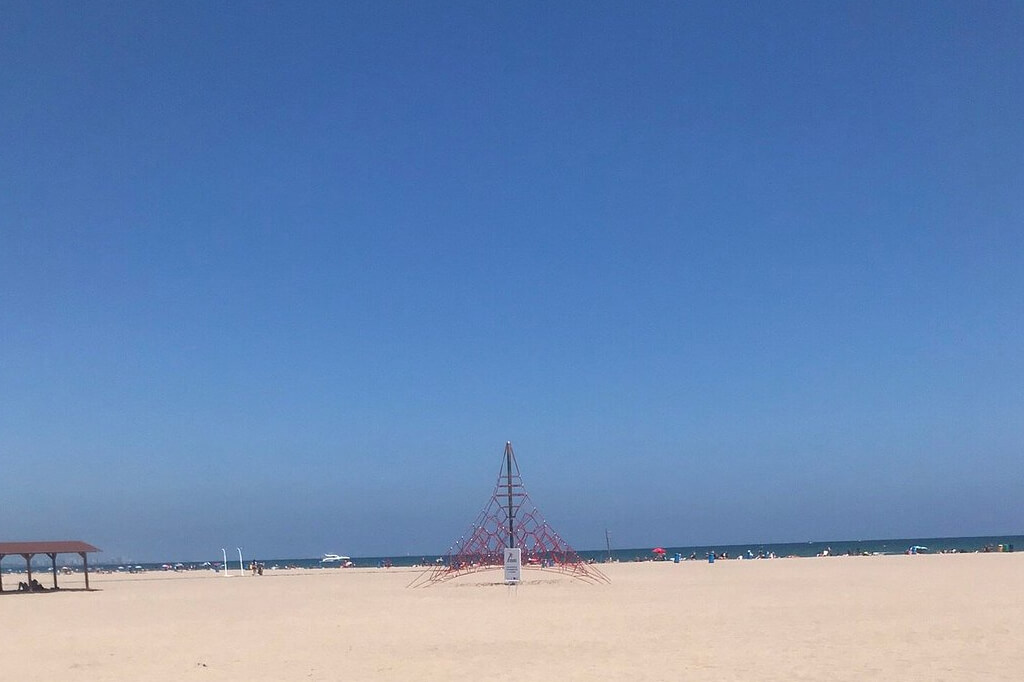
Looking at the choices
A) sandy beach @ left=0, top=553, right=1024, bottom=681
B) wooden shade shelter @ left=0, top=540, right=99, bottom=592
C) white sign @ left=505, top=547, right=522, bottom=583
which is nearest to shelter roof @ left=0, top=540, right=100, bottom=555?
wooden shade shelter @ left=0, top=540, right=99, bottom=592

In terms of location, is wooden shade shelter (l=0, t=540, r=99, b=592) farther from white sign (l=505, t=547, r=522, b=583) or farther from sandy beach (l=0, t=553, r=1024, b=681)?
white sign (l=505, t=547, r=522, b=583)

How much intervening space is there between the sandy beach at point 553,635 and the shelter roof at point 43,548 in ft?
14.9

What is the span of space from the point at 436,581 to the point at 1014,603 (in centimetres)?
1764

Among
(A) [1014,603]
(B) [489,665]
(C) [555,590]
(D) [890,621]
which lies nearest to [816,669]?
(B) [489,665]

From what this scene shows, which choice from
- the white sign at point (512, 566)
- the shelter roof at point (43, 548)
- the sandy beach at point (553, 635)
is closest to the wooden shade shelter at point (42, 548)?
the shelter roof at point (43, 548)

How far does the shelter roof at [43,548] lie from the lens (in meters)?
28.2

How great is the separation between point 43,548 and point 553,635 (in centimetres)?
2203

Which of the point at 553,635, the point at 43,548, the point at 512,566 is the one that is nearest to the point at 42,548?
the point at 43,548

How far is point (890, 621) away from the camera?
13.9 metres

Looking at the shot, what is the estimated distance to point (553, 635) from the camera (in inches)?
530

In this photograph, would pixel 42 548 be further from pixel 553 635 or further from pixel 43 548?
pixel 553 635

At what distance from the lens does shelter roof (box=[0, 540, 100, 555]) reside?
28.2 m

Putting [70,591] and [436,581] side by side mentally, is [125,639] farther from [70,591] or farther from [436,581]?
[70,591]

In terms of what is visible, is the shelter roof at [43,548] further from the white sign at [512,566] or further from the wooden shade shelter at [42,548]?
the white sign at [512,566]
